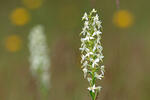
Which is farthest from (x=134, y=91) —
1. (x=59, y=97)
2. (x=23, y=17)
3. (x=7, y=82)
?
(x=23, y=17)

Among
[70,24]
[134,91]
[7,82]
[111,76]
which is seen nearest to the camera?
[111,76]

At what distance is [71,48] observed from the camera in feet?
24.5

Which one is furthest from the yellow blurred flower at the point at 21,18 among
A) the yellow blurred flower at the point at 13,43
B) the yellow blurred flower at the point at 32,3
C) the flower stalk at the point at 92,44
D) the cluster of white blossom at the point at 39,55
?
the flower stalk at the point at 92,44

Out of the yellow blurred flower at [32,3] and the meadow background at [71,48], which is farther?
the yellow blurred flower at [32,3]

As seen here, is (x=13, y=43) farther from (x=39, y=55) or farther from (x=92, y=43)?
(x=92, y=43)

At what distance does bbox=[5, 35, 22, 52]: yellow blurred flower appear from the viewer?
1113 centimetres

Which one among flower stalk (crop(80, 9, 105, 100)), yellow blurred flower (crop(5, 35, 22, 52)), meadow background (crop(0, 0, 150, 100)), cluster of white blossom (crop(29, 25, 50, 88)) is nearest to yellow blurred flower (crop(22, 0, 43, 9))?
meadow background (crop(0, 0, 150, 100))

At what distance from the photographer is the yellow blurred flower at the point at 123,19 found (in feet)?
35.2

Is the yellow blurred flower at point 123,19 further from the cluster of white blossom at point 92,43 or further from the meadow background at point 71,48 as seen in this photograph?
the cluster of white blossom at point 92,43

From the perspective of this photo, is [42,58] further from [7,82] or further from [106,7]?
[106,7]

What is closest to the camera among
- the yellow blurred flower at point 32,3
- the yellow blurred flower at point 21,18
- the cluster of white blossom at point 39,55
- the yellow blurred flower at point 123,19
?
the cluster of white blossom at point 39,55

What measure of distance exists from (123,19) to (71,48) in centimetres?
380

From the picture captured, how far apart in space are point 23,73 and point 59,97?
1.60 meters

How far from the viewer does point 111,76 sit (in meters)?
6.54
